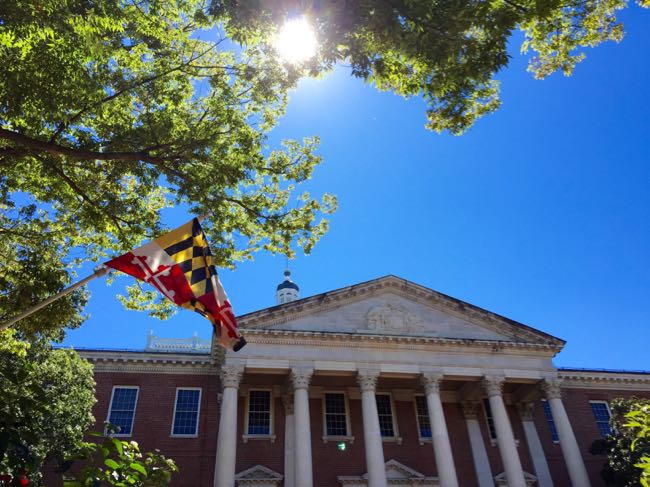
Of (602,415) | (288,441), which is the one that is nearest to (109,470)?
(288,441)

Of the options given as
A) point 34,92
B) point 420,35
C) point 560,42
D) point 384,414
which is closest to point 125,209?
point 34,92

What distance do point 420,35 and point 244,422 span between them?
938 inches

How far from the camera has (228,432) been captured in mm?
22594

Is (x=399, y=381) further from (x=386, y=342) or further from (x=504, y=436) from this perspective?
(x=504, y=436)

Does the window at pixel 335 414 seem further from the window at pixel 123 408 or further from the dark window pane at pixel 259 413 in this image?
the window at pixel 123 408

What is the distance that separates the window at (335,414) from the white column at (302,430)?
13.8 feet

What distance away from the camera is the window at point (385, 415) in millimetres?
28844

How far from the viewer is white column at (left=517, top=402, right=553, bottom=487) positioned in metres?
28.8

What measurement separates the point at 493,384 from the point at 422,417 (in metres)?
4.94

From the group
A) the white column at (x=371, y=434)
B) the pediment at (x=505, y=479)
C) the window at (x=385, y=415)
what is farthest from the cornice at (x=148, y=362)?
the pediment at (x=505, y=479)

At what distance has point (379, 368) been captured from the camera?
86.3ft

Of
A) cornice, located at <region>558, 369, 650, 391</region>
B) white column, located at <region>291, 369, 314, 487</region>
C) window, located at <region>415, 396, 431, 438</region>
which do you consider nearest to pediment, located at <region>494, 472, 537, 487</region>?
window, located at <region>415, 396, 431, 438</region>

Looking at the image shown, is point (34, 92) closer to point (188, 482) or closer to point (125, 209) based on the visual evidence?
point (125, 209)

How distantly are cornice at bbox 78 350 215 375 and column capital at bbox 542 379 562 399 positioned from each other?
1864cm
